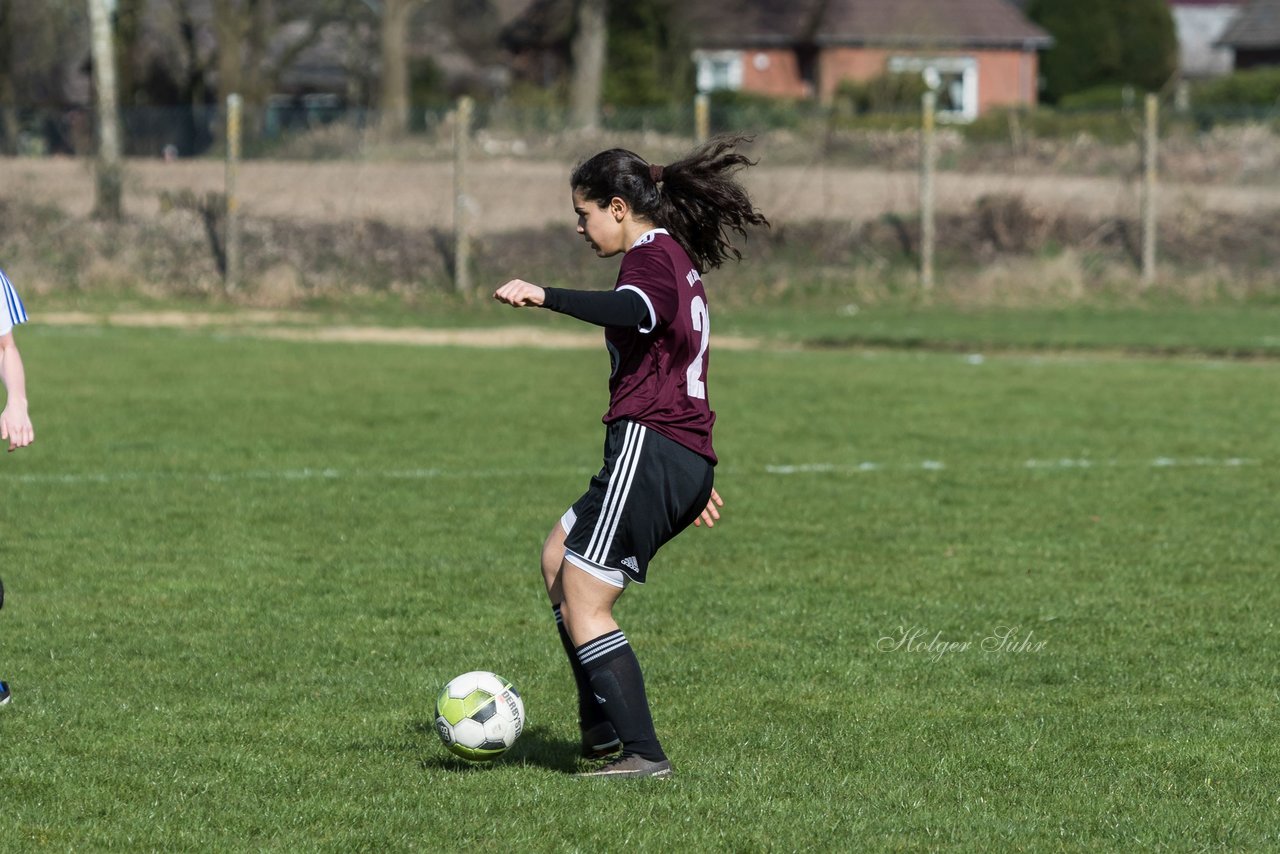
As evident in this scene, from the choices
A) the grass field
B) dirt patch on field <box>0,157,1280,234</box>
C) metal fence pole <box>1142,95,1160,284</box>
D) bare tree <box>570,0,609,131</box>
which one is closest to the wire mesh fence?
dirt patch on field <box>0,157,1280,234</box>

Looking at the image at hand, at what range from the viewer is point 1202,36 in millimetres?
78188

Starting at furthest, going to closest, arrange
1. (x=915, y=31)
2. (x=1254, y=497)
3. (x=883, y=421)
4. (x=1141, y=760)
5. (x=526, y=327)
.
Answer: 1. (x=915, y=31)
2. (x=526, y=327)
3. (x=883, y=421)
4. (x=1254, y=497)
5. (x=1141, y=760)

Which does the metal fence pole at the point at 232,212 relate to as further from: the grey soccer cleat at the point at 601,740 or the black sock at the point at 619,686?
the black sock at the point at 619,686

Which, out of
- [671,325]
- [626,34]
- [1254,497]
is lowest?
[1254,497]

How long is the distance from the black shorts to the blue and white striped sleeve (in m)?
2.18

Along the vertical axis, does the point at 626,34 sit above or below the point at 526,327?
above

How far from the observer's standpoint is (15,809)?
4961mm

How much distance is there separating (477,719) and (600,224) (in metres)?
1.57

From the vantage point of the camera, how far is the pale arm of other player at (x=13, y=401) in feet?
19.5

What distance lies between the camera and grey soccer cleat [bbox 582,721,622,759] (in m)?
5.49

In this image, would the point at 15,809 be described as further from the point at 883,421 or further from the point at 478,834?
the point at 883,421

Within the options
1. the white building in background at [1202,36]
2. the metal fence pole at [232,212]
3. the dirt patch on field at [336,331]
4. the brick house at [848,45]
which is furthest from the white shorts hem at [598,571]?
the white building in background at [1202,36]

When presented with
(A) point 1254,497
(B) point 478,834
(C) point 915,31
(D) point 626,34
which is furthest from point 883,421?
(C) point 915,31

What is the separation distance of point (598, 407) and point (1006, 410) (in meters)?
3.41
